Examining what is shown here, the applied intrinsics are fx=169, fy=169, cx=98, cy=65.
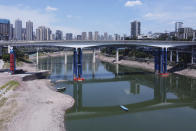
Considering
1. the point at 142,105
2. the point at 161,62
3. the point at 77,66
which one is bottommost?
the point at 142,105

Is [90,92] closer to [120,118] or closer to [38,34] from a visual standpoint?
[120,118]

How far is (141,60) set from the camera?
176ft

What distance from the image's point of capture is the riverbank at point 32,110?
38.2ft

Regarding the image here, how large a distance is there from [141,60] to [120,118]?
133 ft

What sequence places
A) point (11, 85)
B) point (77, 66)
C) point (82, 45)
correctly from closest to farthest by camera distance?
point (11, 85) < point (77, 66) < point (82, 45)

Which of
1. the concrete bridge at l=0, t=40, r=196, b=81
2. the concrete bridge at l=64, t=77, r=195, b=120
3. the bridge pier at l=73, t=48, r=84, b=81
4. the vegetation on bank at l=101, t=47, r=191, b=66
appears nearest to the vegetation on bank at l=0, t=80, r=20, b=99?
the concrete bridge at l=0, t=40, r=196, b=81

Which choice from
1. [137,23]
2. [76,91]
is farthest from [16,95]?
[137,23]

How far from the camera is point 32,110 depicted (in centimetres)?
1455

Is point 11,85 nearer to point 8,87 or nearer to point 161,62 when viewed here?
point 8,87

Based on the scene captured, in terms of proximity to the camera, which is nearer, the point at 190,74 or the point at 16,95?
the point at 16,95

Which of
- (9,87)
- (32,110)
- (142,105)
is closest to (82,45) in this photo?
(9,87)

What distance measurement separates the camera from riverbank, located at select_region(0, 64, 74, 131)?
1164 cm

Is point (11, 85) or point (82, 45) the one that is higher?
point (82, 45)

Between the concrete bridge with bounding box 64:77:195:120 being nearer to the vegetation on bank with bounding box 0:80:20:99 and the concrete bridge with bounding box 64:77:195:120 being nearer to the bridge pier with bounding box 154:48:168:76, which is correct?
the vegetation on bank with bounding box 0:80:20:99
